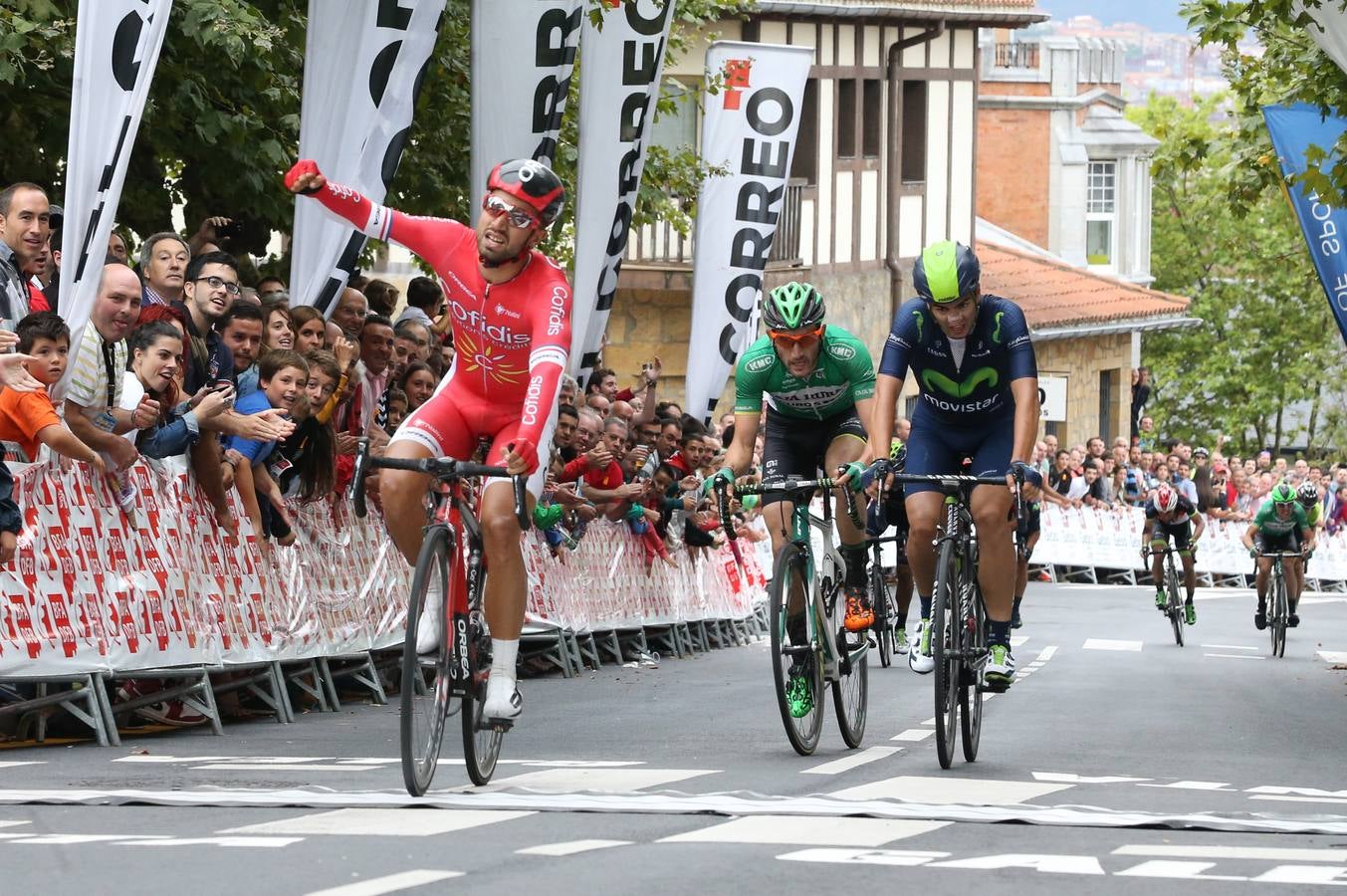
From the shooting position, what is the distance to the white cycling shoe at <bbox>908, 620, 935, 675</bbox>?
10844 millimetres

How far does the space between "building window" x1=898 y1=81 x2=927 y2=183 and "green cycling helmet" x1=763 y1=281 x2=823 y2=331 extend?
34.4 metres

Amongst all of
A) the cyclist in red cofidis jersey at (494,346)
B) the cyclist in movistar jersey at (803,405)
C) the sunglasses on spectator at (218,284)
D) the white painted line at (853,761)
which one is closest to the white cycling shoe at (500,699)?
the cyclist in red cofidis jersey at (494,346)

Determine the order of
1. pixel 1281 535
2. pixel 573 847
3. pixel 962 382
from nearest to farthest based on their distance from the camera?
pixel 573 847, pixel 962 382, pixel 1281 535

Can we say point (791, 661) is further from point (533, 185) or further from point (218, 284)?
point (218, 284)

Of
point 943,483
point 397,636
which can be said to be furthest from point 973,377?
point 397,636

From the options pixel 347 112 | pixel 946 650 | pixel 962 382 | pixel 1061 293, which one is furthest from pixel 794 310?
pixel 1061 293

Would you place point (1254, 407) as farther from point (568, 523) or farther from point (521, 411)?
point (521, 411)

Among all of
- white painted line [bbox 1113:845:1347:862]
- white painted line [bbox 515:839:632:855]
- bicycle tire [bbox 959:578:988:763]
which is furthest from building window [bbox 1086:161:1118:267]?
white painted line [bbox 515:839:632:855]

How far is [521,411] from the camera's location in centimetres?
976

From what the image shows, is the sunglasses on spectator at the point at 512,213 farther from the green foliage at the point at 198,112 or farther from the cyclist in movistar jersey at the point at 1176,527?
the cyclist in movistar jersey at the point at 1176,527

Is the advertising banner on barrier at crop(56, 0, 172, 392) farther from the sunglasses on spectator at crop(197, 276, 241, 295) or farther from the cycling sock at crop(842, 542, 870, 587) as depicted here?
the cycling sock at crop(842, 542, 870, 587)

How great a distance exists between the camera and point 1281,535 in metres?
27.7

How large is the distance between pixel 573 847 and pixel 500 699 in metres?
1.81

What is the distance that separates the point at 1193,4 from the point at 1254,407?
55.4 m
